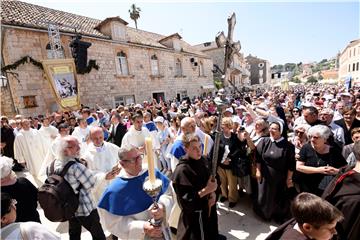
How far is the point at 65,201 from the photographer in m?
2.59

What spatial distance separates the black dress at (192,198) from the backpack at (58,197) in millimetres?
1272

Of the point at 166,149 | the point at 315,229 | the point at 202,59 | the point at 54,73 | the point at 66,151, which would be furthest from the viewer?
the point at 202,59

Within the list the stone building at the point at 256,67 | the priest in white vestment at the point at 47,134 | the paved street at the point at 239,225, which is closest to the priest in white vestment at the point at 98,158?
the paved street at the point at 239,225

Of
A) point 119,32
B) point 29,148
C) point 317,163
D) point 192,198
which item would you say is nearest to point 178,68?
point 119,32

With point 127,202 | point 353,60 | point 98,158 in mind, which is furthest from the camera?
point 353,60

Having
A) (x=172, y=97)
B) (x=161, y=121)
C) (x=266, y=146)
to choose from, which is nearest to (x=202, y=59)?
(x=172, y=97)

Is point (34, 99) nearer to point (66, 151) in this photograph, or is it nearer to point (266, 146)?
point (66, 151)

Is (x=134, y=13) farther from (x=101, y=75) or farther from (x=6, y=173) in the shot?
(x=6, y=173)

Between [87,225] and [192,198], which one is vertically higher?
[192,198]

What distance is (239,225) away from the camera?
388 cm

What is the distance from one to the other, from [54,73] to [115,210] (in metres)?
10.3

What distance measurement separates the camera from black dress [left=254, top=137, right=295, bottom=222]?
3.57 meters

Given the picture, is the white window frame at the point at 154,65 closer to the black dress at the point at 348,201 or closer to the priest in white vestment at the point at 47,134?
the priest in white vestment at the point at 47,134

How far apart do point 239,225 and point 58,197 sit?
2.97 m
